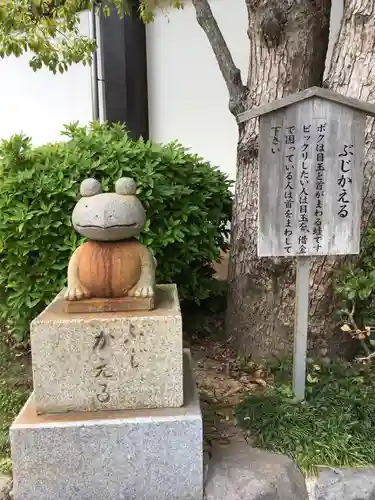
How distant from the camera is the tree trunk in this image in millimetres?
3840

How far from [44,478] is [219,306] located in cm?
→ 281

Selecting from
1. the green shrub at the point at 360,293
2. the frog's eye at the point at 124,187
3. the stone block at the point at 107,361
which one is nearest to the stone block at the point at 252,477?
the stone block at the point at 107,361

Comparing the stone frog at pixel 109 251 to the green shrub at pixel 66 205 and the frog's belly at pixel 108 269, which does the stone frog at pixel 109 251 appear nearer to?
the frog's belly at pixel 108 269

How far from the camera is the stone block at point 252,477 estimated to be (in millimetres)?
2590

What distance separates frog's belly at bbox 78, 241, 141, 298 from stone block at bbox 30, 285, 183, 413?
16cm

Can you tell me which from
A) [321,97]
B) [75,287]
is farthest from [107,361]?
[321,97]

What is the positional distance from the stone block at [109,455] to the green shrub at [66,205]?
1.70 m

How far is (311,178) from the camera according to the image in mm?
3059

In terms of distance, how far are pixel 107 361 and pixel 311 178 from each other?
1.68m

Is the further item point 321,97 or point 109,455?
point 321,97

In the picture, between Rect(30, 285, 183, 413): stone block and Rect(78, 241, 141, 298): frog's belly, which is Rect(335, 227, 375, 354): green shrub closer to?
Rect(30, 285, 183, 413): stone block

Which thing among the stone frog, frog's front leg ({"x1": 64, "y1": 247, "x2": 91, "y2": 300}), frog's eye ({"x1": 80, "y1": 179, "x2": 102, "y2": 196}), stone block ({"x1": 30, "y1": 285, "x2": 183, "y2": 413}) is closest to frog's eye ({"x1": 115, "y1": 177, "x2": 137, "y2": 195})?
the stone frog

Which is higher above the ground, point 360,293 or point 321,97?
point 321,97

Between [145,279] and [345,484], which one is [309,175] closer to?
[145,279]
